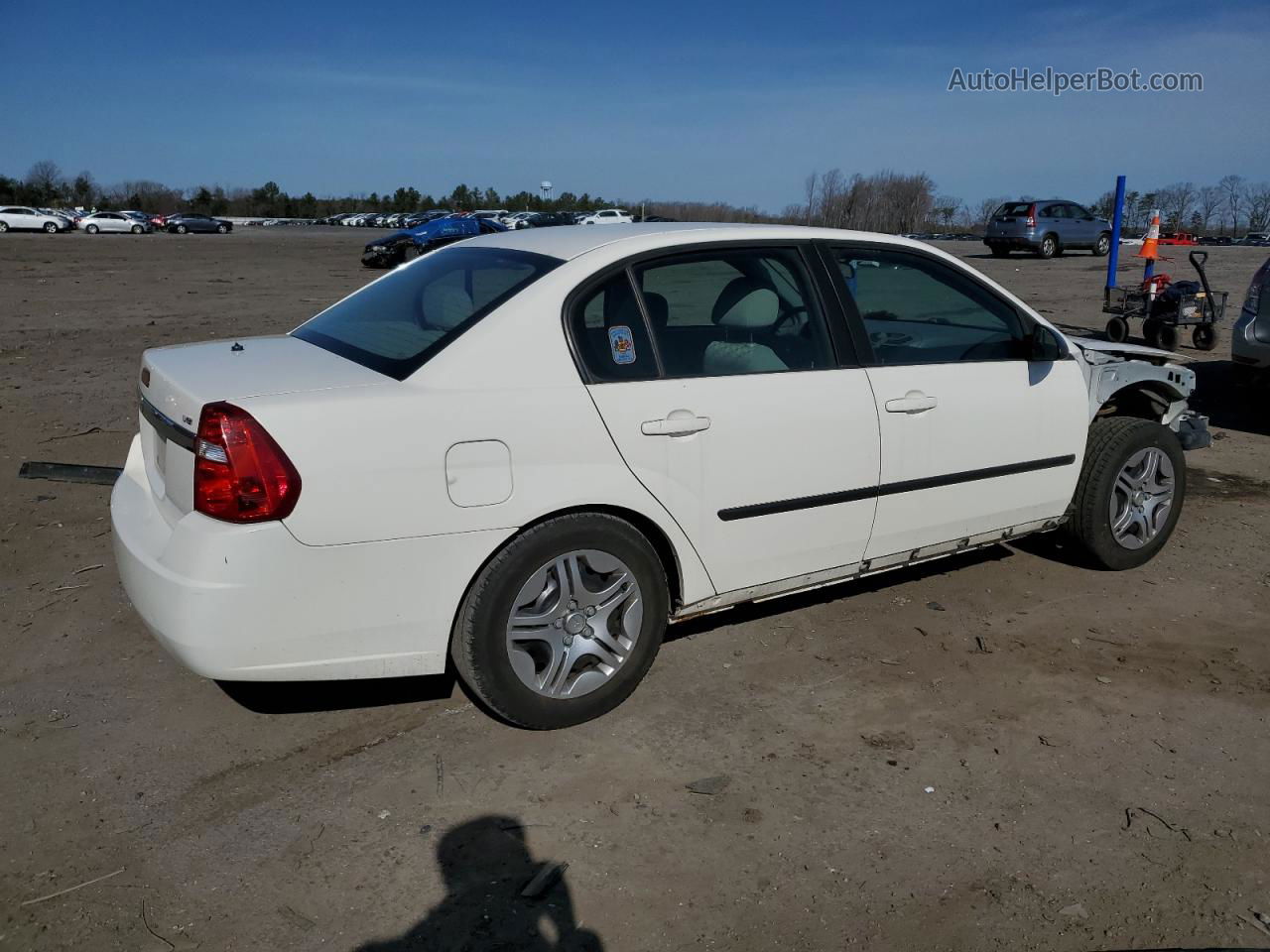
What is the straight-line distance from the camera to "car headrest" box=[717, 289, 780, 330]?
3.91 m

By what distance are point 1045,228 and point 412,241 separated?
17534 millimetres

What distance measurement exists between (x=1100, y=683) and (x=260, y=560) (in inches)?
122

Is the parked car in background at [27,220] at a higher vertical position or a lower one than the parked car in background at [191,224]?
lower

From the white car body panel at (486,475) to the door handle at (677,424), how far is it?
0.02 meters

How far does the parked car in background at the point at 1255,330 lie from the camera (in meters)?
8.16

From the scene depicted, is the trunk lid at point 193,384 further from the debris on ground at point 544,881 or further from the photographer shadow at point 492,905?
the debris on ground at point 544,881

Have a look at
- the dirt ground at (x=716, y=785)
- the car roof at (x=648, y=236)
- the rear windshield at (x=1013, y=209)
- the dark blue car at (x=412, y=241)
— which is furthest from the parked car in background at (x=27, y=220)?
the car roof at (x=648, y=236)

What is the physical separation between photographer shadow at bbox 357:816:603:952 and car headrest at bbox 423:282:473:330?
162 centimetres

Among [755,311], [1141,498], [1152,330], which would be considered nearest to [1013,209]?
[1152,330]

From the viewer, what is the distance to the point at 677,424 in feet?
11.3

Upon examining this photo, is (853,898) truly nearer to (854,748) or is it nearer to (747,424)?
(854,748)

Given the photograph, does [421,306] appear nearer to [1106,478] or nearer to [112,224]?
[1106,478]

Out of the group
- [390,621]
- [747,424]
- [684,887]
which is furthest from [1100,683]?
[390,621]

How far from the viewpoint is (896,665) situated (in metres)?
4.05
